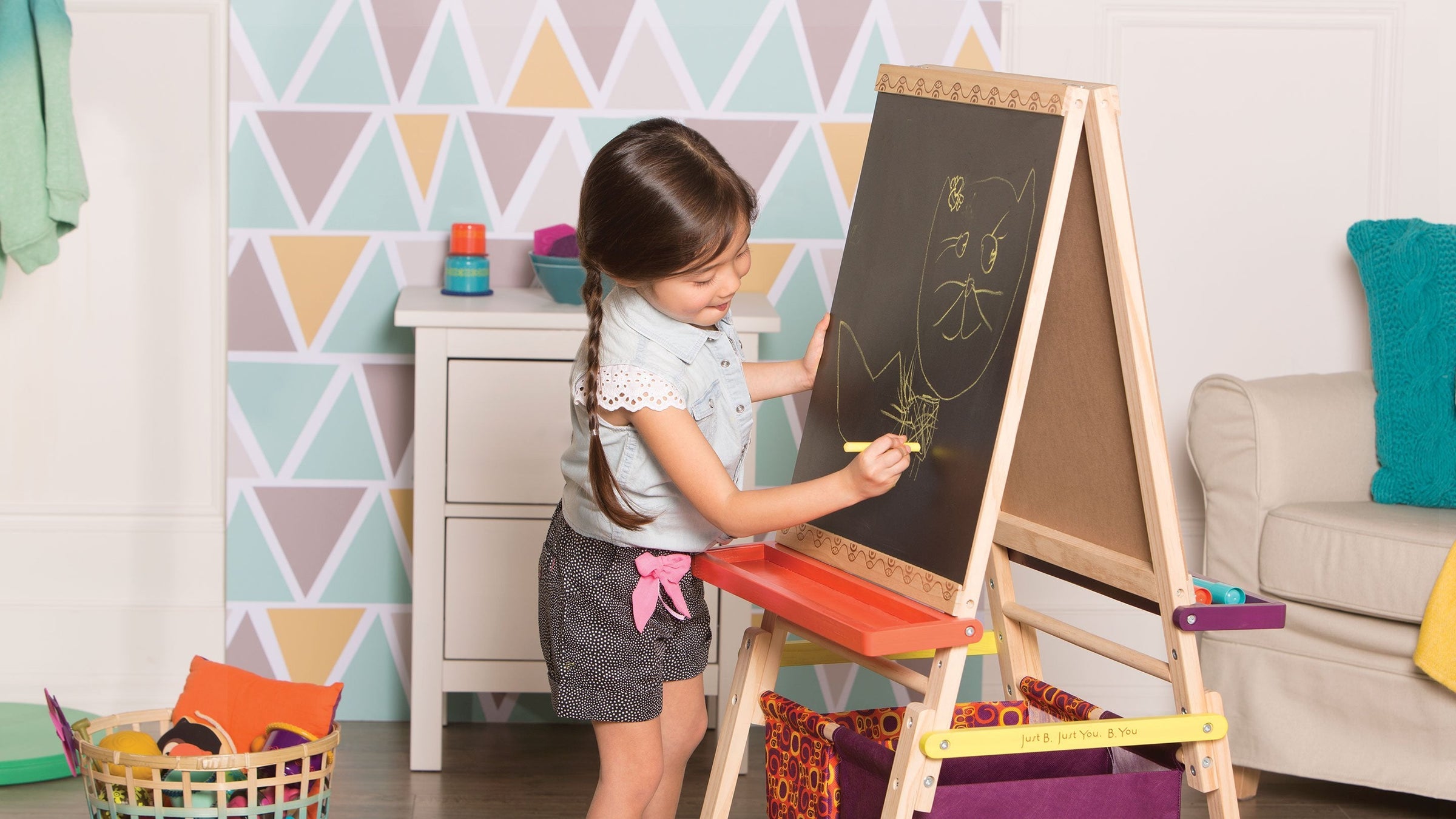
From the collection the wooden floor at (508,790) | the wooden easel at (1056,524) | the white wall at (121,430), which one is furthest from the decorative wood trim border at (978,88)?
the white wall at (121,430)

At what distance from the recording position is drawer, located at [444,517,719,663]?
8.01 ft

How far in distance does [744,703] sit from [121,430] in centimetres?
159

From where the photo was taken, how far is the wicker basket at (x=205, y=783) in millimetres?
1680

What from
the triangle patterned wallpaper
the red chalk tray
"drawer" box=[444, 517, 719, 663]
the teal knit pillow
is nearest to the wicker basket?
the red chalk tray

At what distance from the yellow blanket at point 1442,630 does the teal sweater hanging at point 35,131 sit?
93.4 inches

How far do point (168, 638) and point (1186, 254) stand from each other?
213 cm

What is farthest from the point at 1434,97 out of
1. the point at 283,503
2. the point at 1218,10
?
the point at 283,503

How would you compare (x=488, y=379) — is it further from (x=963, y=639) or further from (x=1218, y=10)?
(x=1218, y=10)

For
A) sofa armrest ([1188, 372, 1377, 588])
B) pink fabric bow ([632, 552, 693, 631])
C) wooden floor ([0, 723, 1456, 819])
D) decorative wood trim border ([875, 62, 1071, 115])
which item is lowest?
wooden floor ([0, 723, 1456, 819])

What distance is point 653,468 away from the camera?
1.62 metres

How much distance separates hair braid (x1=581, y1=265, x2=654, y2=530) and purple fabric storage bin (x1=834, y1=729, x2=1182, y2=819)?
13.6 inches

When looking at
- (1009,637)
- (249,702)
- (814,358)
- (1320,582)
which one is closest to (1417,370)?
(1320,582)

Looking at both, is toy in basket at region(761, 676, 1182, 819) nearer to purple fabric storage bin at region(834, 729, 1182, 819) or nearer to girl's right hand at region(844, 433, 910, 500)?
purple fabric storage bin at region(834, 729, 1182, 819)

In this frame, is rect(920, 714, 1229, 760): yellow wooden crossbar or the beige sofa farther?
the beige sofa
